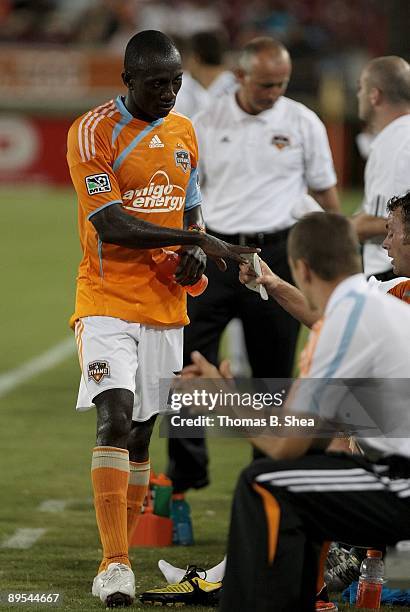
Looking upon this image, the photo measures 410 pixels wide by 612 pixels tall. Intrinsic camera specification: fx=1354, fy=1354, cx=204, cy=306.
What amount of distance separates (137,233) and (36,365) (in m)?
6.33

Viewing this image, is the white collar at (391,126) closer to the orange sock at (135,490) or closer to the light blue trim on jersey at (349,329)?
the orange sock at (135,490)

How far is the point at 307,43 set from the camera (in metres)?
26.8

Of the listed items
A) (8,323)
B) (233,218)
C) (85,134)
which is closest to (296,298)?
(85,134)

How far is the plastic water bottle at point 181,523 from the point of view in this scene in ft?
21.0

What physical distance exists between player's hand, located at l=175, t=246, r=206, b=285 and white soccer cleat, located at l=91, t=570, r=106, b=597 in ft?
4.01

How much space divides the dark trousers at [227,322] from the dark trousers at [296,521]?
2680 millimetres

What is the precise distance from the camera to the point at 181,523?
6449 millimetres

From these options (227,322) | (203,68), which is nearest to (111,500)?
(227,322)

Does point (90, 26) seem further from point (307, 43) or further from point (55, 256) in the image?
point (55, 256)

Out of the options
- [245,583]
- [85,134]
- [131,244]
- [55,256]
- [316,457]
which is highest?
[85,134]

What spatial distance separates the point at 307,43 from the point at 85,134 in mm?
22071

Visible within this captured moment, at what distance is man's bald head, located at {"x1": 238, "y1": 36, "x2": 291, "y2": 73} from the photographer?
7.19 meters

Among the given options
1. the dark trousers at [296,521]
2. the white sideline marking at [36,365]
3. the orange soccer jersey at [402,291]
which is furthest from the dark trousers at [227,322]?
the white sideline marking at [36,365]

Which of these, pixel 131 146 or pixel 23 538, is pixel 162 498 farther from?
pixel 131 146
